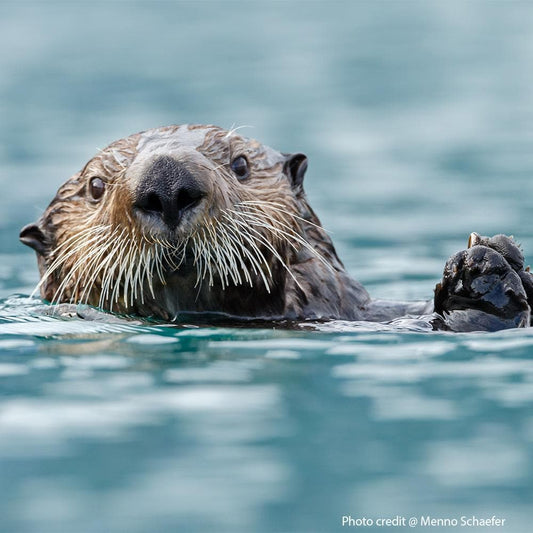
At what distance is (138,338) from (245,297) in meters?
0.68

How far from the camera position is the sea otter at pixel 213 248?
5.14 metres

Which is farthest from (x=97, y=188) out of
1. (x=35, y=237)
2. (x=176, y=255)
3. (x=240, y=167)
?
(x=176, y=255)

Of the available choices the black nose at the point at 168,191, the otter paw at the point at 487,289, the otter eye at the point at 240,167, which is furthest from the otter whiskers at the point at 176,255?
the otter paw at the point at 487,289

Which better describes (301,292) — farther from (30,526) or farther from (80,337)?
(30,526)

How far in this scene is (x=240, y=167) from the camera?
19.4ft

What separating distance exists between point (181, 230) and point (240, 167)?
0.91m

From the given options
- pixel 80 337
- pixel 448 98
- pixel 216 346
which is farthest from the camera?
pixel 448 98

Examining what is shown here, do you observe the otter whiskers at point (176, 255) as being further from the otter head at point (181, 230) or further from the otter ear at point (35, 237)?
the otter ear at point (35, 237)

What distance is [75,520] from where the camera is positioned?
3.41m

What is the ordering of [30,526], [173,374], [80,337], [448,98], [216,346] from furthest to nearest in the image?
1. [448,98]
2. [80,337]
3. [216,346]
4. [173,374]
5. [30,526]

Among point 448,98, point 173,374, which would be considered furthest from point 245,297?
point 448,98

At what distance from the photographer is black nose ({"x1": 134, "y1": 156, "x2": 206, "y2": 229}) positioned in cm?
497

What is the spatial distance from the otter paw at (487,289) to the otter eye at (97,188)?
1.76 meters

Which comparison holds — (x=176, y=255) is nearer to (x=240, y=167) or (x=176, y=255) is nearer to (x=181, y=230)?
(x=181, y=230)
